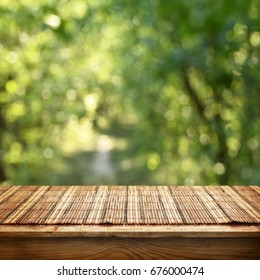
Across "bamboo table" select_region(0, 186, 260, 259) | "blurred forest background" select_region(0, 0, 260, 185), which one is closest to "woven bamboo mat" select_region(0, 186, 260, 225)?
"bamboo table" select_region(0, 186, 260, 259)

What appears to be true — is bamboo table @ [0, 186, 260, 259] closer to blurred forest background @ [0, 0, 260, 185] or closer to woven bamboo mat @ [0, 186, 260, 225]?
woven bamboo mat @ [0, 186, 260, 225]

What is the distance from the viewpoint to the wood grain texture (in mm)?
1162

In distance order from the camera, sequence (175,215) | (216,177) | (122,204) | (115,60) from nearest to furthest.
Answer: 1. (175,215)
2. (122,204)
3. (216,177)
4. (115,60)

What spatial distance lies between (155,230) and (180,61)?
2.14 meters

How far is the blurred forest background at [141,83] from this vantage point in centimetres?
308

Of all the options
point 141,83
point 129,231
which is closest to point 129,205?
point 129,231

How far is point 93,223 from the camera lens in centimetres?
121

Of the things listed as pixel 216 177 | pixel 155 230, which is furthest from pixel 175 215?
pixel 216 177

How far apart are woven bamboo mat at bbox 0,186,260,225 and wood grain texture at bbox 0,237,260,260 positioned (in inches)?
2.3

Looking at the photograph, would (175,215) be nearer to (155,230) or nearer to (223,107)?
(155,230)

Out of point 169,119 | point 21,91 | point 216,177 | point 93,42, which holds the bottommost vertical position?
point 216,177

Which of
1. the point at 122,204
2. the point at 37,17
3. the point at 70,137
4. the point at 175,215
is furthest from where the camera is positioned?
the point at 70,137

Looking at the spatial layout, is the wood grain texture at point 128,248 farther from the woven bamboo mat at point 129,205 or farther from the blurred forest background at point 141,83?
the blurred forest background at point 141,83

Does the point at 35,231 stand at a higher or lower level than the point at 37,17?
lower
